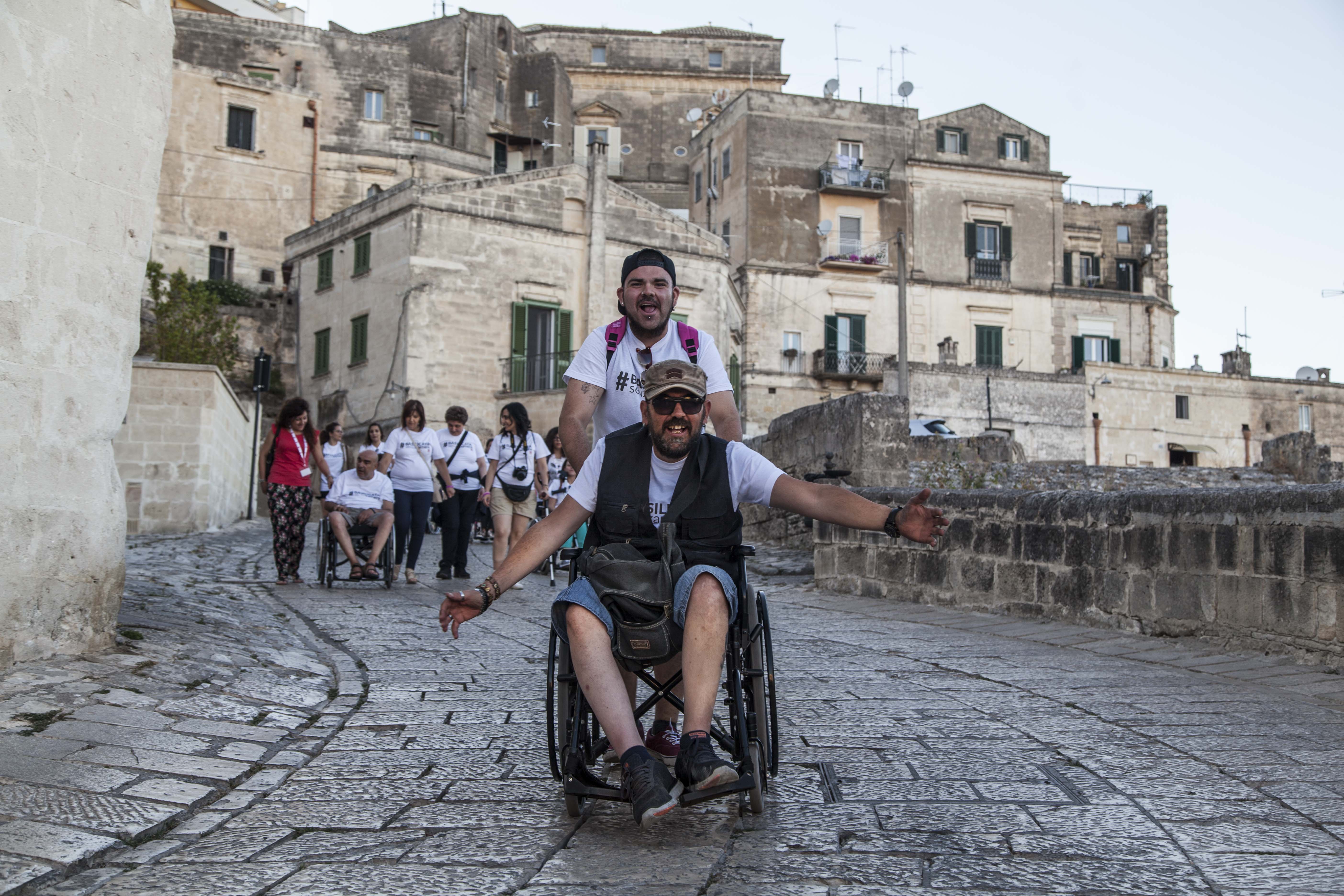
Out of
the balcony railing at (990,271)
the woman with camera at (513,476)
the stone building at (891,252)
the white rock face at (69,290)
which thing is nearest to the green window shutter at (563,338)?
the stone building at (891,252)

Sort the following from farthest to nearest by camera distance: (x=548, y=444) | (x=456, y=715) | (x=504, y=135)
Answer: (x=504, y=135), (x=548, y=444), (x=456, y=715)

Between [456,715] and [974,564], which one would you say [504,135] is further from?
[456,715]

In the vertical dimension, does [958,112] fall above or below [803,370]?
above

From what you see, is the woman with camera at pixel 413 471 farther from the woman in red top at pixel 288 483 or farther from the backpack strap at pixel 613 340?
the backpack strap at pixel 613 340

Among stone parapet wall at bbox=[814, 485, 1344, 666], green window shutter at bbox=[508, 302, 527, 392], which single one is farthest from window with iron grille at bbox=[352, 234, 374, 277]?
stone parapet wall at bbox=[814, 485, 1344, 666]

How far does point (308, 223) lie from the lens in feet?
148

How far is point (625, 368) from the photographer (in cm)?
514

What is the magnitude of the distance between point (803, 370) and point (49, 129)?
3748 cm

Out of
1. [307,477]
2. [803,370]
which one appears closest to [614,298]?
[803,370]

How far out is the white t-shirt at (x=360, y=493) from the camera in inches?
444

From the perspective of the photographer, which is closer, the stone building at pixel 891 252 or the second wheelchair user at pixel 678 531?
the second wheelchair user at pixel 678 531

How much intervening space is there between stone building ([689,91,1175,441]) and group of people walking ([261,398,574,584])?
Answer: 2971 centimetres

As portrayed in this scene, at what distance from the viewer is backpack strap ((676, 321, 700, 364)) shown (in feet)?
16.8

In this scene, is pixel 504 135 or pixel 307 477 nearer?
pixel 307 477
